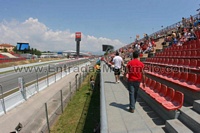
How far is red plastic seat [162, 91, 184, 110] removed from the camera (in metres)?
4.53

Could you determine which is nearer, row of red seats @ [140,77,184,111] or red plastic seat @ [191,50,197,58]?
row of red seats @ [140,77,184,111]

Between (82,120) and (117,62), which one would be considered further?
(117,62)

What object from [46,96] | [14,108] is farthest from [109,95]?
[46,96]

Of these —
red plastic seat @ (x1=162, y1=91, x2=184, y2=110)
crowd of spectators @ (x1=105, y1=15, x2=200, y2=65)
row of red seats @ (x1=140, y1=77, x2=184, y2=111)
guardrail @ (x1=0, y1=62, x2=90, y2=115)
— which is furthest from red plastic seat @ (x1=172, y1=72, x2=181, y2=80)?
guardrail @ (x1=0, y1=62, x2=90, y2=115)

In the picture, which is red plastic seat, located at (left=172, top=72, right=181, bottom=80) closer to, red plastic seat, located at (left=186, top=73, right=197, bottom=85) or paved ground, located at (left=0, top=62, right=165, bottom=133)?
red plastic seat, located at (left=186, top=73, right=197, bottom=85)

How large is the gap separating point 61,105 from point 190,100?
24.0 ft

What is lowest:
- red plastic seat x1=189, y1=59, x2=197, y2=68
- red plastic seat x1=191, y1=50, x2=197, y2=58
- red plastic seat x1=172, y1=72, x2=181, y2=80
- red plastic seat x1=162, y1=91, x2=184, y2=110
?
Result: red plastic seat x1=162, y1=91, x2=184, y2=110

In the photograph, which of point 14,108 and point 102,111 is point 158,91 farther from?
point 14,108

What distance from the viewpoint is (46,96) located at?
1402 cm

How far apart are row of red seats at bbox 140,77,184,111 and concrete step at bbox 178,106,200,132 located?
21cm

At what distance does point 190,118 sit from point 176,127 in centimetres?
38

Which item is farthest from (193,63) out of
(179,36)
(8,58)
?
(8,58)

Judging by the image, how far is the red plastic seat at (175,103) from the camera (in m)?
4.53

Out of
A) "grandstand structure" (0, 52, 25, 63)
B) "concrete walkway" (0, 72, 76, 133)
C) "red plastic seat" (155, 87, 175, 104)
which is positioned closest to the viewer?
"red plastic seat" (155, 87, 175, 104)
